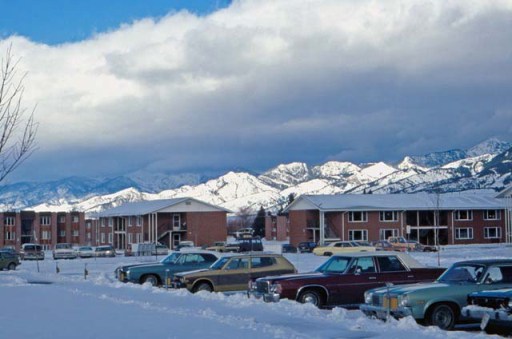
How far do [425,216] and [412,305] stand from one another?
71809 mm

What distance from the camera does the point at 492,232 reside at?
8712 centimetres

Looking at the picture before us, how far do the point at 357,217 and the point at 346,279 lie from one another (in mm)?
62817

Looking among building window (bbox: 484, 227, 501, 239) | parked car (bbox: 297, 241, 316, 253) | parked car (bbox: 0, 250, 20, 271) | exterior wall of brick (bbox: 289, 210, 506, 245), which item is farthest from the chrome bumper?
building window (bbox: 484, 227, 501, 239)

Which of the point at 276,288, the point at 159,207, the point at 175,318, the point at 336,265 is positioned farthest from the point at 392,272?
the point at 159,207

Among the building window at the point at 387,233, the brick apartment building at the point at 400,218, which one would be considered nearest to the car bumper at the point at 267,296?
the brick apartment building at the point at 400,218

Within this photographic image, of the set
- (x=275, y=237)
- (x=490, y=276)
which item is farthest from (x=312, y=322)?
(x=275, y=237)

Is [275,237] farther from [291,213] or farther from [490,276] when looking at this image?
[490,276]

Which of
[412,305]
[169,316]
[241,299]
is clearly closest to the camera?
[412,305]

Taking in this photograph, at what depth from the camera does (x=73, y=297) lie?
2439 centimetres

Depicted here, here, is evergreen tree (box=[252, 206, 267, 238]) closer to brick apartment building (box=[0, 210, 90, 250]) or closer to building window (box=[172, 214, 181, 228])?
brick apartment building (box=[0, 210, 90, 250])

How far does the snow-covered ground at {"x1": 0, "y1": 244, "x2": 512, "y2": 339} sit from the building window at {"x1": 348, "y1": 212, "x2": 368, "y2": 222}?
58.5 meters

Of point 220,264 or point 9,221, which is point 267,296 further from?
point 9,221

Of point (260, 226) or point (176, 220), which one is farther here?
point (260, 226)

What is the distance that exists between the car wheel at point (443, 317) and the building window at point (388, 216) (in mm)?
66951
